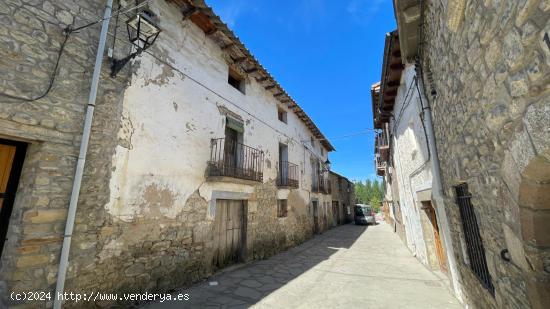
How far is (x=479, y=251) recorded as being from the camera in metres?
2.86

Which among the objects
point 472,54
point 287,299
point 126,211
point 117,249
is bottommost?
point 287,299

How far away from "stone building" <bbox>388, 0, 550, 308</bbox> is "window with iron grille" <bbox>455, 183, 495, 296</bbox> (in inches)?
0.5

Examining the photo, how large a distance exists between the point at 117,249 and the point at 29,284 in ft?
3.44

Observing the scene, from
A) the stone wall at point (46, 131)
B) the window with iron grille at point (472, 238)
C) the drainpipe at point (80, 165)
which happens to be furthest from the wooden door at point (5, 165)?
the window with iron grille at point (472, 238)

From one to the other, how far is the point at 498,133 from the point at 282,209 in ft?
27.5

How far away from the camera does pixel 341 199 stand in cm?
2189

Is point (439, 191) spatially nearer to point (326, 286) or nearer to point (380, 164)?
point (326, 286)

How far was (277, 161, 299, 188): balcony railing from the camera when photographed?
31.7ft

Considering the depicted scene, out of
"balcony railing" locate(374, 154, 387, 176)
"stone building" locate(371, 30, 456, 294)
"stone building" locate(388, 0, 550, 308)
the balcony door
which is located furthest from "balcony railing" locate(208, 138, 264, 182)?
"balcony railing" locate(374, 154, 387, 176)

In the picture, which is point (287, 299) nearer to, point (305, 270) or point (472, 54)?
point (305, 270)

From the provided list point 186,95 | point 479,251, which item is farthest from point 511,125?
point 186,95

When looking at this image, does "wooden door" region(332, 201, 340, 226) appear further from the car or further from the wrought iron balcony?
the wrought iron balcony

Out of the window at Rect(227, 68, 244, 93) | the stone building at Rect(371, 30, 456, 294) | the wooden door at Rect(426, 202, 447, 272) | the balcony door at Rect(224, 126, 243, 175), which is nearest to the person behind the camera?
the stone building at Rect(371, 30, 456, 294)

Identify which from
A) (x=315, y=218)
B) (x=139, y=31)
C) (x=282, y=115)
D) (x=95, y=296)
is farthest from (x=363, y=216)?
(x=139, y=31)
